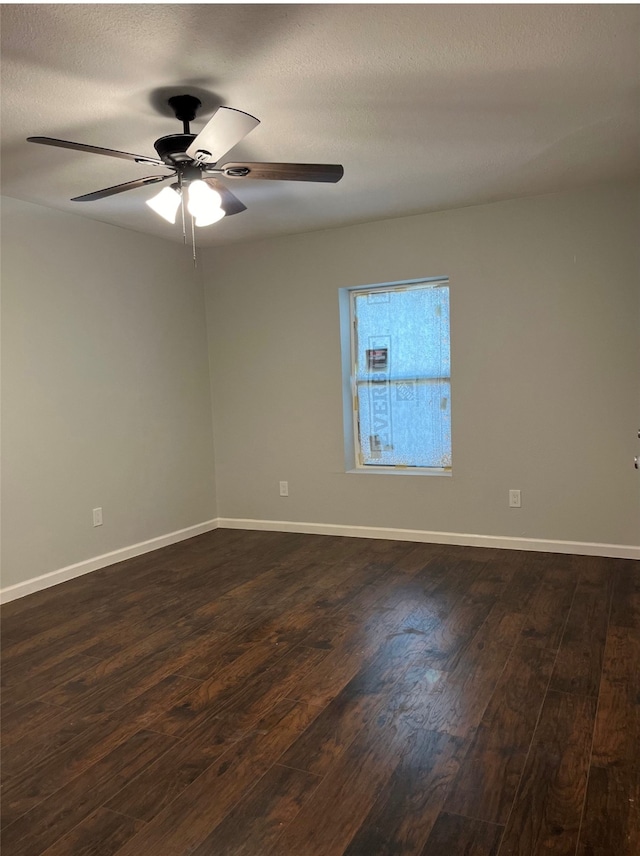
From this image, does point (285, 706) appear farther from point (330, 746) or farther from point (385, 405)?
point (385, 405)

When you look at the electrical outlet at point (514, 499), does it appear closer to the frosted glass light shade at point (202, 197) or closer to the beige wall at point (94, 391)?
the beige wall at point (94, 391)

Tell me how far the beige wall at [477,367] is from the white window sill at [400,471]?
6cm

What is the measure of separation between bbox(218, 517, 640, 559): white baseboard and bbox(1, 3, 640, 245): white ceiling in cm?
223

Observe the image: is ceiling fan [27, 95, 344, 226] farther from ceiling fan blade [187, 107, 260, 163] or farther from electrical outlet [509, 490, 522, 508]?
electrical outlet [509, 490, 522, 508]

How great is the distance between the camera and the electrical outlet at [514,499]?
13.4 ft

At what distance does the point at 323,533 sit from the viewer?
4754mm

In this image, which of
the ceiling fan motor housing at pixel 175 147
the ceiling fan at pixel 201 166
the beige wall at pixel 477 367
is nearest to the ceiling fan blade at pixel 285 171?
the ceiling fan at pixel 201 166

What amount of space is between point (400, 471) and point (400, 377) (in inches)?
27.3

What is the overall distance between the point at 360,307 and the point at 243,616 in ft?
8.27

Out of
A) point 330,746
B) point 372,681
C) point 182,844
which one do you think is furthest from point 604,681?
point 182,844

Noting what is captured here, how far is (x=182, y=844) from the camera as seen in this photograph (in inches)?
61.9

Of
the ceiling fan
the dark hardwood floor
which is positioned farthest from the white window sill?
the ceiling fan

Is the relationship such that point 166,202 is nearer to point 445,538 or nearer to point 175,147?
point 175,147

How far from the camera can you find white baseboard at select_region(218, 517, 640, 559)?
3.86 meters
